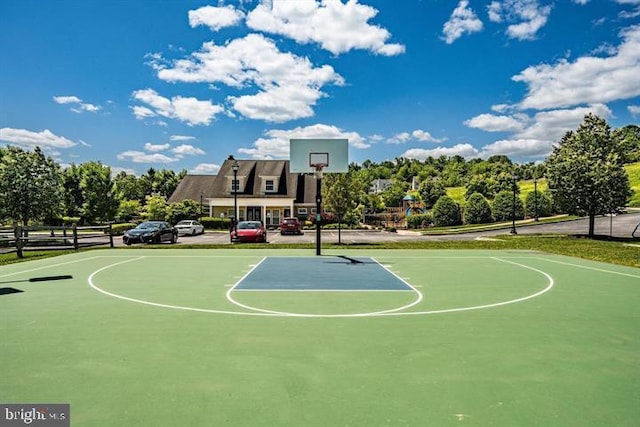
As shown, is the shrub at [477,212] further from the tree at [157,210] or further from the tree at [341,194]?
the tree at [157,210]

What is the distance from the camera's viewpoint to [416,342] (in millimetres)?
6027

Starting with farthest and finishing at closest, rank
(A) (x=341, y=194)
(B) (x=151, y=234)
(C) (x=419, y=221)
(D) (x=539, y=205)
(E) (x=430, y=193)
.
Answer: (E) (x=430, y=193), (C) (x=419, y=221), (D) (x=539, y=205), (A) (x=341, y=194), (B) (x=151, y=234)

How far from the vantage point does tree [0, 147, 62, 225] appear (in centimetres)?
2598

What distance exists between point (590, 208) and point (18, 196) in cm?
3760

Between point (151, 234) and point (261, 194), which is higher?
point (261, 194)

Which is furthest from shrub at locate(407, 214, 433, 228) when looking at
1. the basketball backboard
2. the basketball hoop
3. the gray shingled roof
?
the basketball hoop

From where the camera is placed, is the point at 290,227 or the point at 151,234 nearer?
the point at 151,234

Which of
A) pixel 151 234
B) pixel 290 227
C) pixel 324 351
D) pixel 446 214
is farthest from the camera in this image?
pixel 446 214

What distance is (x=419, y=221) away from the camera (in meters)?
47.2

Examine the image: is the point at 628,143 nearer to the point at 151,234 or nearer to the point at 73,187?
the point at 151,234

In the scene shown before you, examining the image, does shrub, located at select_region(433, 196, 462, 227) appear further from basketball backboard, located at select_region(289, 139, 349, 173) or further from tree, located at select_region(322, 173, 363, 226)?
basketball backboard, located at select_region(289, 139, 349, 173)

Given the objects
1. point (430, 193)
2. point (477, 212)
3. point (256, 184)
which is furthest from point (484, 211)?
point (256, 184)

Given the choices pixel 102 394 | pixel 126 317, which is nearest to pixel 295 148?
pixel 126 317

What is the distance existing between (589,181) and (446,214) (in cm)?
2029
